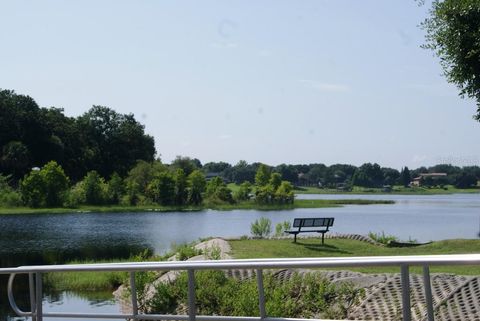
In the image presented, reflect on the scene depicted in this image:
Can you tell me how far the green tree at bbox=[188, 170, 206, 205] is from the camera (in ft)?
340

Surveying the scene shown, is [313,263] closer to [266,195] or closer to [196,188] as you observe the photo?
[266,195]

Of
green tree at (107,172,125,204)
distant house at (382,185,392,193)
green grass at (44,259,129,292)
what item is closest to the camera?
green grass at (44,259,129,292)

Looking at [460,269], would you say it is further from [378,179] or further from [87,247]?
[378,179]

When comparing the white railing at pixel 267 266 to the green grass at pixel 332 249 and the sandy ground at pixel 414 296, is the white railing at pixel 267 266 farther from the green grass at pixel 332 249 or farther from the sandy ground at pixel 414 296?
the green grass at pixel 332 249

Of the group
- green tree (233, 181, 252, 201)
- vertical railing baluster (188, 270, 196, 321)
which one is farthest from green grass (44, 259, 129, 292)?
green tree (233, 181, 252, 201)

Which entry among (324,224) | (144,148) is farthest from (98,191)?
(324,224)

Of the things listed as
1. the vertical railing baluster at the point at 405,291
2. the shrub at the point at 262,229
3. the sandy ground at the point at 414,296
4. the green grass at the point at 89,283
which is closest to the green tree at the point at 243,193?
the shrub at the point at 262,229

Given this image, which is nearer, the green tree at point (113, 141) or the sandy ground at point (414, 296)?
the sandy ground at point (414, 296)

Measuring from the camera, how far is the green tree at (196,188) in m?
104

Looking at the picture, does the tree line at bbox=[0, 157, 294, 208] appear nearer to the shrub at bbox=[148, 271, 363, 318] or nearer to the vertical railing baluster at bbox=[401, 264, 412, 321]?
the shrub at bbox=[148, 271, 363, 318]

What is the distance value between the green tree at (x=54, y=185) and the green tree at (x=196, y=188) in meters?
18.2

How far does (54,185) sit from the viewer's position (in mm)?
91000

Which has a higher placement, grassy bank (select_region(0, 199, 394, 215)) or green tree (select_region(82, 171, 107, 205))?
green tree (select_region(82, 171, 107, 205))

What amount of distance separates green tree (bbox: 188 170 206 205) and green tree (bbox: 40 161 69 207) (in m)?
18.2
